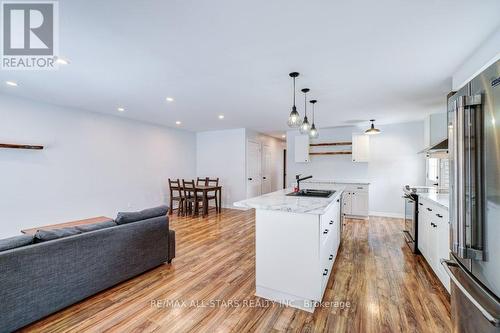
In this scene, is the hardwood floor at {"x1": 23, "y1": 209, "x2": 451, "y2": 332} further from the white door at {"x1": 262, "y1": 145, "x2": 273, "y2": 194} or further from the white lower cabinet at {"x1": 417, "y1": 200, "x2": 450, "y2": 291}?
the white door at {"x1": 262, "y1": 145, "x2": 273, "y2": 194}

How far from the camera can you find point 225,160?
23.1ft

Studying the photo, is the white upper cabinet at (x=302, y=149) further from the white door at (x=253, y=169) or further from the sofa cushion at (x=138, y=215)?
the sofa cushion at (x=138, y=215)

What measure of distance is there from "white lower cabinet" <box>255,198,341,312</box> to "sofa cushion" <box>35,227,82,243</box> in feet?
6.00

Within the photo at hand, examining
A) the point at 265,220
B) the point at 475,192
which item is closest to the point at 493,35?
the point at 475,192

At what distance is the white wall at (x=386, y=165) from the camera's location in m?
5.51

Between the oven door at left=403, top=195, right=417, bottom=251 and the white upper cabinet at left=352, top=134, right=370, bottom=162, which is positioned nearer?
the oven door at left=403, top=195, right=417, bottom=251

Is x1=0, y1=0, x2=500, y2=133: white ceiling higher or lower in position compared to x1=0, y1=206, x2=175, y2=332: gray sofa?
higher

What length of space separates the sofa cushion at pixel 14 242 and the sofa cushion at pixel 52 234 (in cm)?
5

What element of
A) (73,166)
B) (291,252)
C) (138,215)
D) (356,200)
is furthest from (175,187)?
(356,200)

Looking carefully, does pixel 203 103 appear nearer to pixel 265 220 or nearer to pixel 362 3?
pixel 265 220

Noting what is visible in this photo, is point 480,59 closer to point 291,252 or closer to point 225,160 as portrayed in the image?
point 291,252

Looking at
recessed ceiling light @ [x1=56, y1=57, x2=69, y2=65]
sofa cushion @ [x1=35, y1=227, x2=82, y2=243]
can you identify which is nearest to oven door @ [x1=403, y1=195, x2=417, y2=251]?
sofa cushion @ [x1=35, y1=227, x2=82, y2=243]

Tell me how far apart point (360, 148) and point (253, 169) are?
3226mm

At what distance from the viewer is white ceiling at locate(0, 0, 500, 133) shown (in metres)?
1.63
